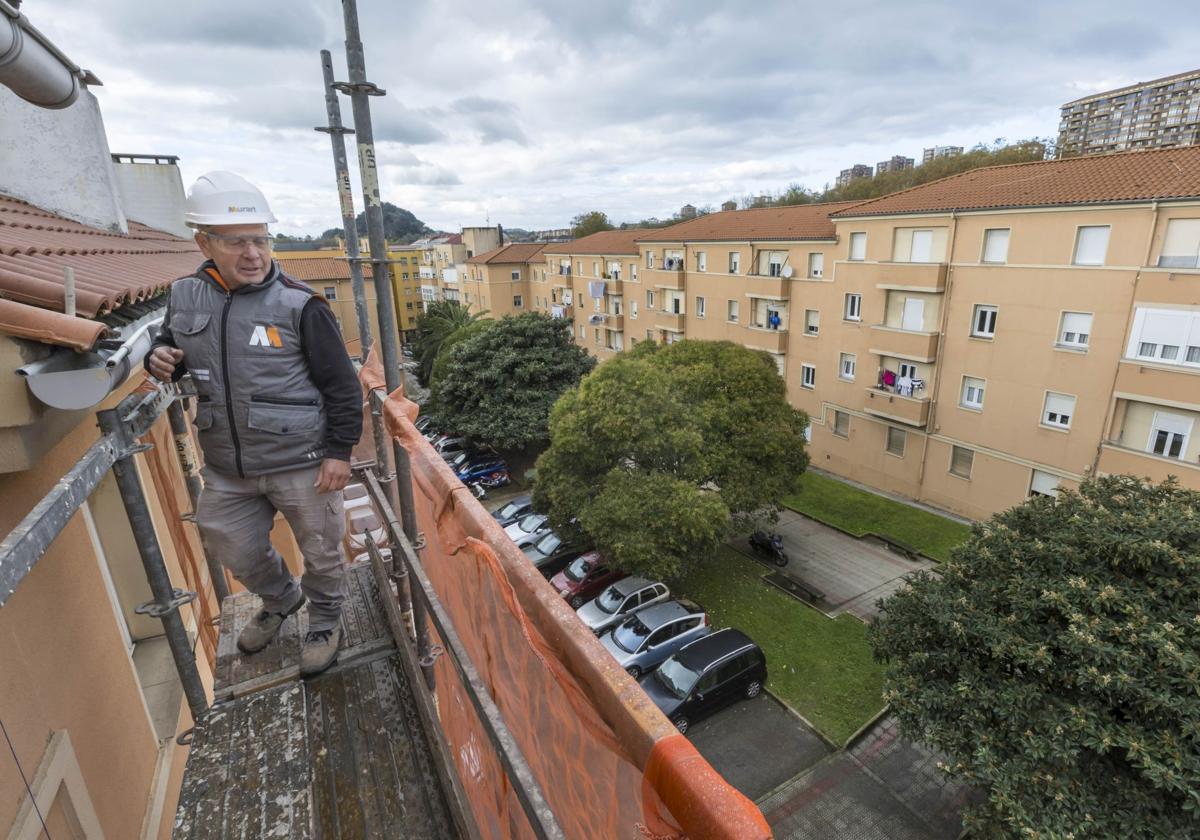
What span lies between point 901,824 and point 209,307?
11.5m

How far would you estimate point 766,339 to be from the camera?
24844mm

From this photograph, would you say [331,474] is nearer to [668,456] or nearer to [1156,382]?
[668,456]

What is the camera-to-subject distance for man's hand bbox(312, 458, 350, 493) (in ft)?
9.82

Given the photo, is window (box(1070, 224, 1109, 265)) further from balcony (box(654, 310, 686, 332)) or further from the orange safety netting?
the orange safety netting

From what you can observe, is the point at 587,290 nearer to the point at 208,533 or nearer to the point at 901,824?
the point at 901,824

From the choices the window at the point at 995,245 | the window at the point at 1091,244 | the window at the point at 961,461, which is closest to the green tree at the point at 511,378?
the window at the point at 961,461

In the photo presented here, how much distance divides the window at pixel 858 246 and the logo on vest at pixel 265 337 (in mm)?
21428

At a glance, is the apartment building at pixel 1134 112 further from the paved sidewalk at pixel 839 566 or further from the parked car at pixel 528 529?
the parked car at pixel 528 529

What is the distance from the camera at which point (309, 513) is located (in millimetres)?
3141

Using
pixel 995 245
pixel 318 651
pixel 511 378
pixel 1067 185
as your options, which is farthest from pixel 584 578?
pixel 1067 185

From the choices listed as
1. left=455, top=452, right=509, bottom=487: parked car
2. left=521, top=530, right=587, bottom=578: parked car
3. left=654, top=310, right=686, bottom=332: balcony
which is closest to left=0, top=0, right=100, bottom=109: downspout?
left=521, top=530, right=587, bottom=578: parked car

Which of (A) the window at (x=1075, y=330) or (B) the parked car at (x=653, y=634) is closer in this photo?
(B) the parked car at (x=653, y=634)

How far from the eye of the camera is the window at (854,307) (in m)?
21.3

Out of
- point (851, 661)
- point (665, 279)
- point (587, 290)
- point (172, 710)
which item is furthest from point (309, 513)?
point (587, 290)
